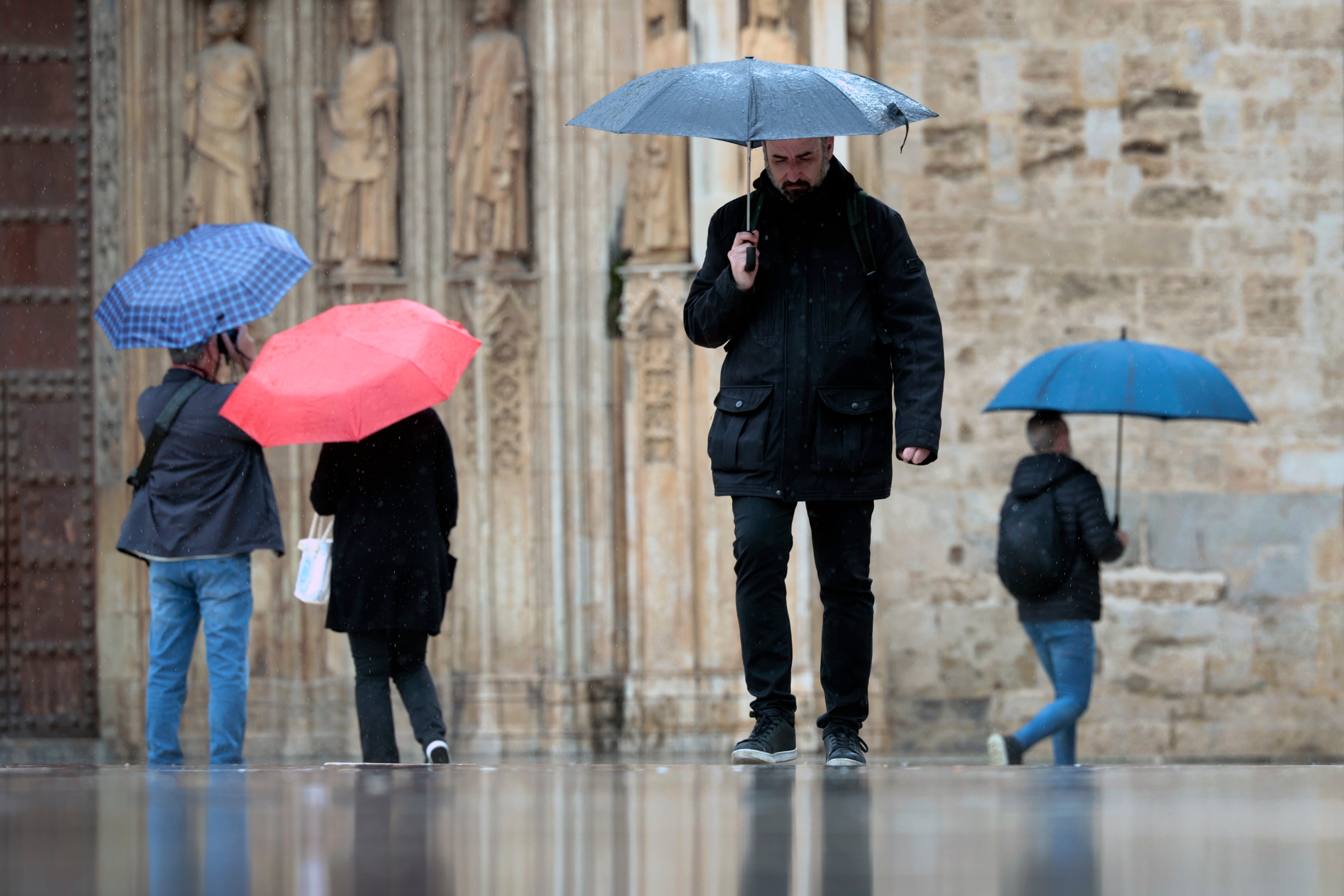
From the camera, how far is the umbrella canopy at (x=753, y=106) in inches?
171

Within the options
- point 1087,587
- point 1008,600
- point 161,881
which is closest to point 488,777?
point 161,881

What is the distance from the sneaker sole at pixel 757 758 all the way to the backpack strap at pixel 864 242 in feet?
3.39

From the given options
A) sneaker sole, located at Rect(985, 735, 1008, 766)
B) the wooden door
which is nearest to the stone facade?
the wooden door

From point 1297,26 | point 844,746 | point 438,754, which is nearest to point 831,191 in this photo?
point 844,746

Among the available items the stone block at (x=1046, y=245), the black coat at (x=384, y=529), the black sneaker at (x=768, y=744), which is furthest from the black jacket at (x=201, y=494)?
the stone block at (x=1046, y=245)

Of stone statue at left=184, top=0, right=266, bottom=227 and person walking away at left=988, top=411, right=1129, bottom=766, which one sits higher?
stone statue at left=184, top=0, right=266, bottom=227

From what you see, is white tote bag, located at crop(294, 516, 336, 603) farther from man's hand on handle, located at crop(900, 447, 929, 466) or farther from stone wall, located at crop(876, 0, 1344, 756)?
stone wall, located at crop(876, 0, 1344, 756)

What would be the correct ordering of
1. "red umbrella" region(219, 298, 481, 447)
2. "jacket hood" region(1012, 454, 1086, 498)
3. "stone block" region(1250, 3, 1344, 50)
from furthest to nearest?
"stone block" region(1250, 3, 1344, 50) < "jacket hood" region(1012, 454, 1086, 498) < "red umbrella" region(219, 298, 481, 447)

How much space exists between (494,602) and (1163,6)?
170 inches

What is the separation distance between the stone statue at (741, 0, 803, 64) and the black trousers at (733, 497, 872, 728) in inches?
164

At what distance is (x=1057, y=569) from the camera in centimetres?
669

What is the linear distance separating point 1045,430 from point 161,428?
3220 millimetres

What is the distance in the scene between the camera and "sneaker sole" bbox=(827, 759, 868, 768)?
423 cm

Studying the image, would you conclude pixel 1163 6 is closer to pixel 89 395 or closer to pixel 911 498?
pixel 911 498
